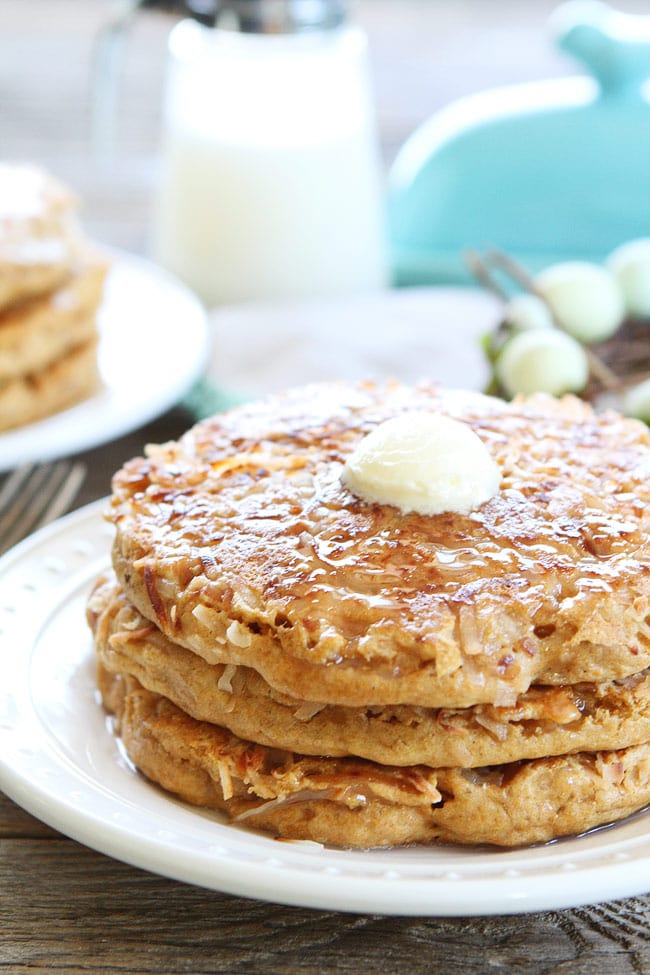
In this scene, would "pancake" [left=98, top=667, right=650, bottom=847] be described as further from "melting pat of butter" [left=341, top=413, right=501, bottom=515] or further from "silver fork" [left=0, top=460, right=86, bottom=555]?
"silver fork" [left=0, top=460, right=86, bottom=555]

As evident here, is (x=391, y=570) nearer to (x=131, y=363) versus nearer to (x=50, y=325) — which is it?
(x=50, y=325)

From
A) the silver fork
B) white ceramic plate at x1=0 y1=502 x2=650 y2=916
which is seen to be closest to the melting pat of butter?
white ceramic plate at x1=0 y1=502 x2=650 y2=916

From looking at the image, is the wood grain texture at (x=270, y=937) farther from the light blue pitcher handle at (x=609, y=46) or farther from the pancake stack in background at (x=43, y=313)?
the light blue pitcher handle at (x=609, y=46)

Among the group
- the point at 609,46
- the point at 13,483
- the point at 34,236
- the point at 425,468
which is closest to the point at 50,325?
the point at 34,236

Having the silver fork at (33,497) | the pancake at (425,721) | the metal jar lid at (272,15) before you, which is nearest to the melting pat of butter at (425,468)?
the pancake at (425,721)

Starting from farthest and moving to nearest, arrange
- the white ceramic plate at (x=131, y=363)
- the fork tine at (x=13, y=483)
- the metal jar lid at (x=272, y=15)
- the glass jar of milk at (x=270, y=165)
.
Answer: the glass jar of milk at (x=270, y=165) < the metal jar lid at (x=272, y=15) < the white ceramic plate at (x=131, y=363) < the fork tine at (x=13, y=483)

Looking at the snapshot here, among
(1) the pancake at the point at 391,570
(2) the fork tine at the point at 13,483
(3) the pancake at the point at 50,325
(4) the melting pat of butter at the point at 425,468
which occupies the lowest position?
(2) the fork tine at the point at 13,483
